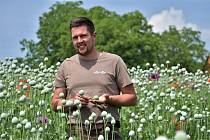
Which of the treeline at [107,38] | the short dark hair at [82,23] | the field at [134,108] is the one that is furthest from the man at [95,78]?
the treeline at [107,38]

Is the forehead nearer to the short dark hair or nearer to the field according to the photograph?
the short dark hair

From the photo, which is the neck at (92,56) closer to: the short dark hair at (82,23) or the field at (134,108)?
the short dark hair at (82,23)

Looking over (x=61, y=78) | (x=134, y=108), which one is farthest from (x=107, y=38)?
(x=61, y=78)

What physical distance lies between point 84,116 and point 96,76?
1.08ft

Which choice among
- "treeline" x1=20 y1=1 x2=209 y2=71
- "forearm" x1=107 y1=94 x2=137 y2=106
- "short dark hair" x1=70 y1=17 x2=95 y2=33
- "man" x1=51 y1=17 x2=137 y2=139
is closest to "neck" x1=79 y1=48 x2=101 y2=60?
"man" x1=51 y1=17 x2=137 y2=139

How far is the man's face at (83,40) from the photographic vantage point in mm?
4094

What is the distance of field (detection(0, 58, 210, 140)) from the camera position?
5.01 metres

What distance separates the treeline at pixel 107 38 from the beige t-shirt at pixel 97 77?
37329 millimetres

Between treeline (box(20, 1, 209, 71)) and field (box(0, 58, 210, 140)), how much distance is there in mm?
32693

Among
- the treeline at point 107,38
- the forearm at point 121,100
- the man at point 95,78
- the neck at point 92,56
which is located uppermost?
the treeline at point 107,38

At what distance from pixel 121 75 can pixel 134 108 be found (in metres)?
3.31

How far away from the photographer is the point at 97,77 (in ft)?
13.9

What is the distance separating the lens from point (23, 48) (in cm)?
5050

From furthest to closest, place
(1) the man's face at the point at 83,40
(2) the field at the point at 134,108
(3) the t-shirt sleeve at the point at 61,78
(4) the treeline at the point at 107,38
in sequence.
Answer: (4) the treeline at the point at 107,38, (2) the field at the point at 134,108, (3) the t-shirt sleeve at the point at 61,78, (1) the man's face at the point at 83,40
